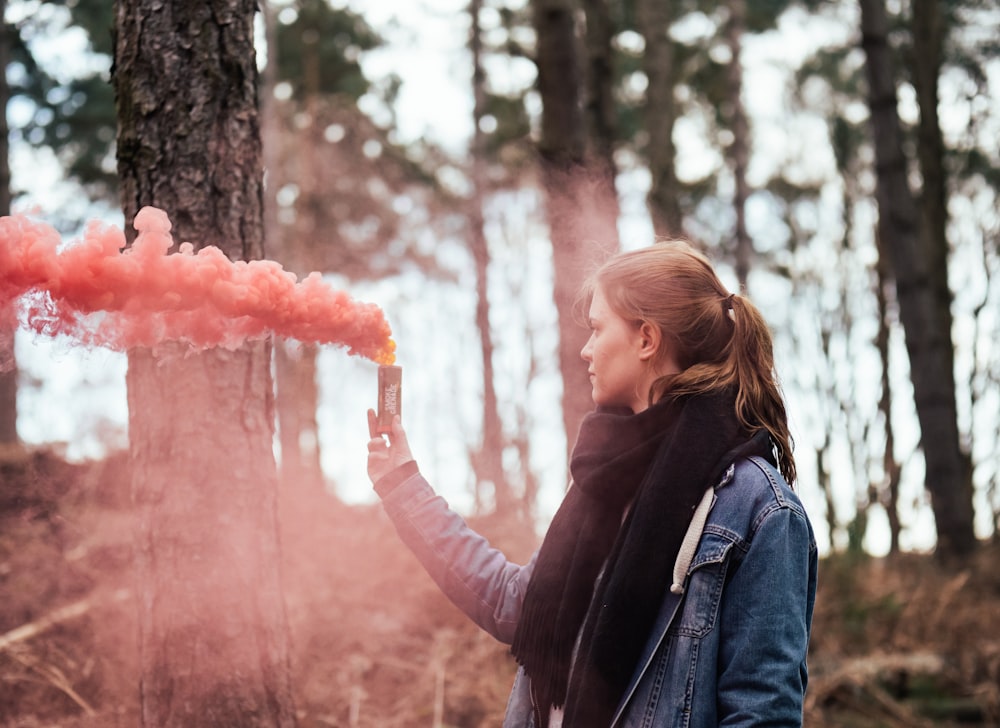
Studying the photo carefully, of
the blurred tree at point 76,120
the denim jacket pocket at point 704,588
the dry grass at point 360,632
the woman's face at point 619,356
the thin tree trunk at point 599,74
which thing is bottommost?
the dry grass at point 360,632

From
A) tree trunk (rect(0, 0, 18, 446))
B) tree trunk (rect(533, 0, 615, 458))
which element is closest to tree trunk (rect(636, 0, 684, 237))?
tree trunk (rect(533, 0, 615, 458))

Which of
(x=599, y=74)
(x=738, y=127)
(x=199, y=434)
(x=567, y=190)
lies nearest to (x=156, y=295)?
(x=199, y=434)

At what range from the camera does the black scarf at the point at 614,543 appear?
8.01 ft

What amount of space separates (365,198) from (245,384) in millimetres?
15264

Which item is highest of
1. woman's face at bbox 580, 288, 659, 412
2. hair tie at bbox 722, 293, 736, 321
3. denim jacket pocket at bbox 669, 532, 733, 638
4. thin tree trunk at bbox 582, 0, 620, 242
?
thin tree trunk at bbox 582, 0, 620, 242

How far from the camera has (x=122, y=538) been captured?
673 cm

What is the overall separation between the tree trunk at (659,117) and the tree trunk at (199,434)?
5816mm

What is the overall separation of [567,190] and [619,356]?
4.21 meters

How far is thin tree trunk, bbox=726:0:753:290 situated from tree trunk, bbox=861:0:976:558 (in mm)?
5441

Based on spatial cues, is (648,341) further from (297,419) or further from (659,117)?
(297,419)

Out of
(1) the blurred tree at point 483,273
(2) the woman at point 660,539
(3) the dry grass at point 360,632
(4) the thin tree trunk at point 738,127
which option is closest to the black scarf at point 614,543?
(2) the woman at point 660,539

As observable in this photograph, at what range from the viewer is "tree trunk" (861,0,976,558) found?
397 inches

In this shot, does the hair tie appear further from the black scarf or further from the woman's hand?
the woman's hand

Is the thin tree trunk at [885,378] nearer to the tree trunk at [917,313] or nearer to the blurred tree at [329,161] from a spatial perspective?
the tree trunk at [917,313]
